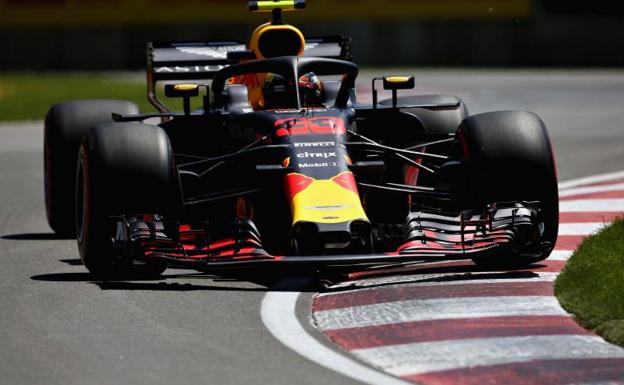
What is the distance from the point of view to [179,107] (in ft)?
76.7

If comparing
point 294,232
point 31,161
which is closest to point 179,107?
point 31,161

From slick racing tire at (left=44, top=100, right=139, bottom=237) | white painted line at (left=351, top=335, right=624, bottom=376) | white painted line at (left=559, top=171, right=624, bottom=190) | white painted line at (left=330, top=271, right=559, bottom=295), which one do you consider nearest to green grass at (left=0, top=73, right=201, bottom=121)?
white painted line at (left=559, top=171, right=624, bottom=190)

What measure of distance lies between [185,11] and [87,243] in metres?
29.0

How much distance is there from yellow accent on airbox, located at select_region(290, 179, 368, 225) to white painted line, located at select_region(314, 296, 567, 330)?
0.85 m

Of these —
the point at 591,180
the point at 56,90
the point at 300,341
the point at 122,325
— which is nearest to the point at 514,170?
the point at 300,341

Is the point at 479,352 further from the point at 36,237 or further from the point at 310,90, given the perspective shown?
the point at 36,237

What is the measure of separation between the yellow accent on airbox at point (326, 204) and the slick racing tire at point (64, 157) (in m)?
2.71

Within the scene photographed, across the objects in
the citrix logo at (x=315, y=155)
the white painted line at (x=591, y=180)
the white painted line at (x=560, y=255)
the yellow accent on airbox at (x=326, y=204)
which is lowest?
the white painted line at (x=591, y=180)

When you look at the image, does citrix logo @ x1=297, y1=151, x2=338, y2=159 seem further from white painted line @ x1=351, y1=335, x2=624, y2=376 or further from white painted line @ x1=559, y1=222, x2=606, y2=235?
white painted line @ x1=351, y1=335, x2=624, y2=376

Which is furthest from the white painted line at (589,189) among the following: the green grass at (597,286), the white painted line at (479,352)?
the white painted line at (479,352)

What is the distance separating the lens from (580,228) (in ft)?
35.9

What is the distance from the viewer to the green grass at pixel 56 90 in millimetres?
24438

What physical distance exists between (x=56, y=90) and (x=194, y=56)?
1624cm

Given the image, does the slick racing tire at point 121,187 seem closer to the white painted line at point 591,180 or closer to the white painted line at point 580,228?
the white painted line at point 580,228
